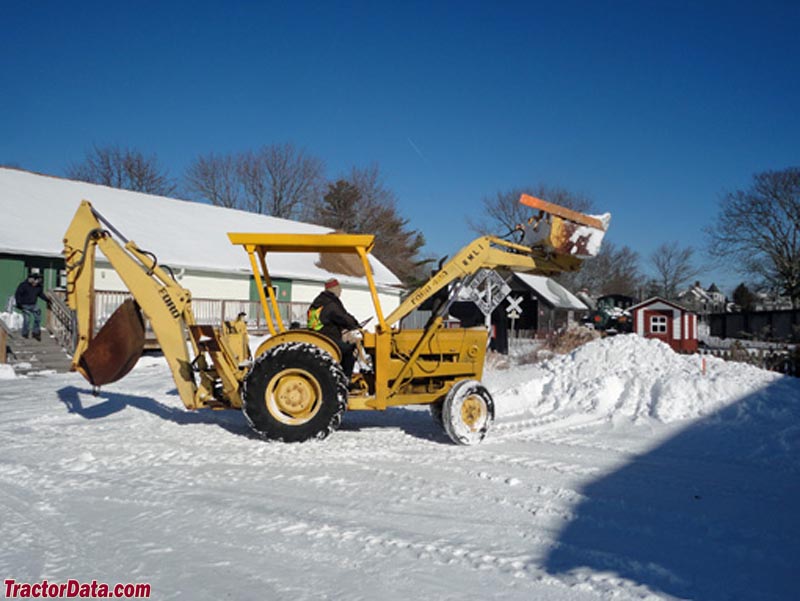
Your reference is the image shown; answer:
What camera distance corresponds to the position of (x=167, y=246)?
2622 centimetres

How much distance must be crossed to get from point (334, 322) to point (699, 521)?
434 cm

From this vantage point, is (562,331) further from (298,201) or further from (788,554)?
(298,201)

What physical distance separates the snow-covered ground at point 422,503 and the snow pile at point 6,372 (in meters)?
4.75

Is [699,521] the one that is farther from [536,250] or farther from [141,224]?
[141,224]

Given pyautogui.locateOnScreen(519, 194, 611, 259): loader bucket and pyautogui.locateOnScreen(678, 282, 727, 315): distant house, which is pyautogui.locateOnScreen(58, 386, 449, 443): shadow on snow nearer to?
pyautogui.locateOnScreen(519, 194, 611, 259): loader bucket

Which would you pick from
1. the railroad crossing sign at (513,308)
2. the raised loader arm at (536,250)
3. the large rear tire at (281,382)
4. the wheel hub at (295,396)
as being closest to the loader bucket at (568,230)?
the raised loader arm at (536,250)

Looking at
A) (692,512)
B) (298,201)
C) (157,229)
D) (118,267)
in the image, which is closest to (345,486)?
(692,512)

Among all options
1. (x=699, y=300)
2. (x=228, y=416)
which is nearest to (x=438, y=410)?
(x=228, y=416)

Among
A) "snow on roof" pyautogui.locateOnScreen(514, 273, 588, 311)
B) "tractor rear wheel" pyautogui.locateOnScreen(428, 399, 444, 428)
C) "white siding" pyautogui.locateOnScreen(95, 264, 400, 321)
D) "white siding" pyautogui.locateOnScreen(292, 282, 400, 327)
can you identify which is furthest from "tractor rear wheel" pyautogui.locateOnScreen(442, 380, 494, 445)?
"snow on roof" pyautogui.locateOnScreen(514, 273, 588, 311)

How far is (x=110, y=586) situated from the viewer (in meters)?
3.57

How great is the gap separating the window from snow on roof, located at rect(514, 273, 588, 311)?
5322 millimetres

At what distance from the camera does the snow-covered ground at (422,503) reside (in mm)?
3746

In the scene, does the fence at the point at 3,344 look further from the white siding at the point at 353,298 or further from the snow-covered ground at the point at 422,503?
the white siding at the point at 353,298

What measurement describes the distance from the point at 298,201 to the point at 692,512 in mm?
49536
